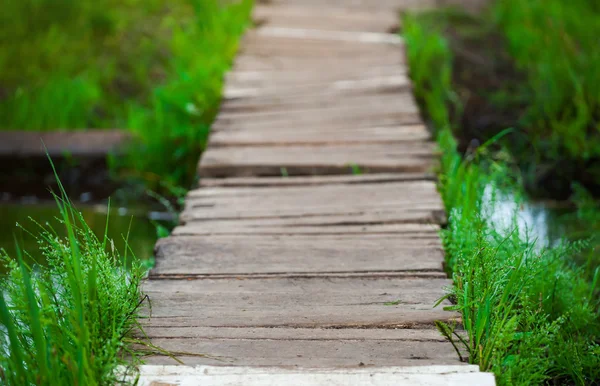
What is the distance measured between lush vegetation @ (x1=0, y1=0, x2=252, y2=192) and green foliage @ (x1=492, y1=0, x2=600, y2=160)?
197cm

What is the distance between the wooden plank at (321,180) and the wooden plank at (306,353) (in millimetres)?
1419

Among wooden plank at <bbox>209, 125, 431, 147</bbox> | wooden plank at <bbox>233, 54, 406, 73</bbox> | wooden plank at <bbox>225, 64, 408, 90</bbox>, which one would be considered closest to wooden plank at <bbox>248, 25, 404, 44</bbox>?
wooden plank at <bbox>233, 54, 406, 73</bbox>

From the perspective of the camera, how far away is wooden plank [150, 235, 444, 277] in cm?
260

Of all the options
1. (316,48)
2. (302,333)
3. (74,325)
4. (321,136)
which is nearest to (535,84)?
(316,48)

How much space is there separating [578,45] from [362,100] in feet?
6.26

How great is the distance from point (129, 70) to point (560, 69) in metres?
2.93

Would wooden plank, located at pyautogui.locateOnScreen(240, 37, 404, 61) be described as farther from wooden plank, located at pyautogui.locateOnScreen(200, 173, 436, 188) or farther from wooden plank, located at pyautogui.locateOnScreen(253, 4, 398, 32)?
wooden plank, located at pyautogui.locateOnScreen(200, 173, 436, 188)

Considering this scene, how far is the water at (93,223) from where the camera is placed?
3.78 metres

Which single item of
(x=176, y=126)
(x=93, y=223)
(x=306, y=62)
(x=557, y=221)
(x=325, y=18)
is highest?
(x=325, y=18)

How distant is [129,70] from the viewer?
5.64m

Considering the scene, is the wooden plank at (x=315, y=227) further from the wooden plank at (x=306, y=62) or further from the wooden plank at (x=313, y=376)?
the wooden plank at (x=306, y=62)

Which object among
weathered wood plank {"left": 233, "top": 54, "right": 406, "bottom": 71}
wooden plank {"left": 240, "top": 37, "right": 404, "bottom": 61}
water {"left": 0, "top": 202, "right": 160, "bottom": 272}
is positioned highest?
wooden plank {"left": 240, "top": 37, "right": 404, "bottom": 61}

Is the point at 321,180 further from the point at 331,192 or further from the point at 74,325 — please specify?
the point at 74,325

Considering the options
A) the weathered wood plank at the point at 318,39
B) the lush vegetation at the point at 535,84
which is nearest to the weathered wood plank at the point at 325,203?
the lush vegetation at the point at 535,84
